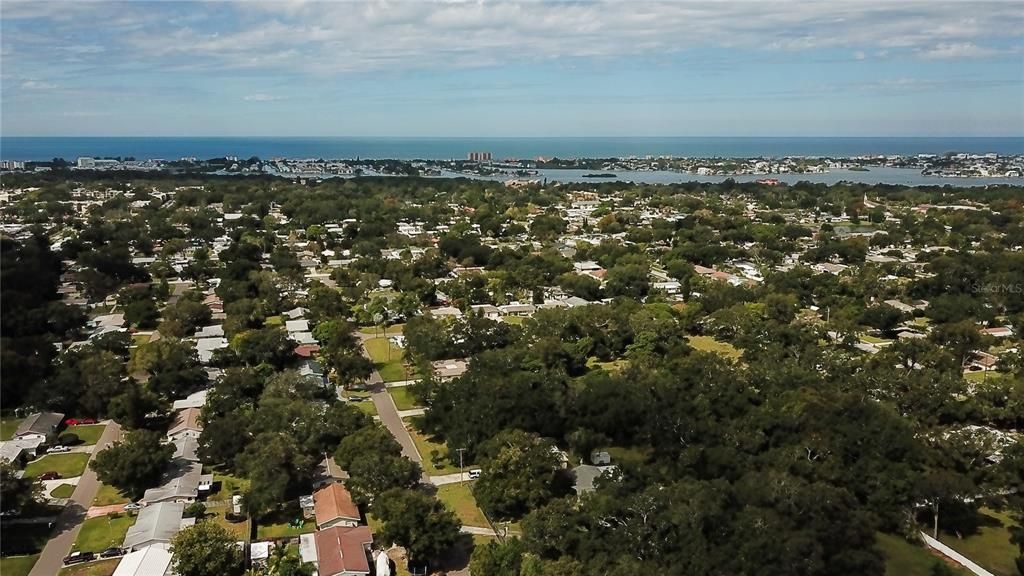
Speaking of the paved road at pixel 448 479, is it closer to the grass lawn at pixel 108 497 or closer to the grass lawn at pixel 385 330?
the grass lawn at pixel 108 497

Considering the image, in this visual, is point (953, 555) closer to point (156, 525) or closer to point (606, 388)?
point (606, 388)

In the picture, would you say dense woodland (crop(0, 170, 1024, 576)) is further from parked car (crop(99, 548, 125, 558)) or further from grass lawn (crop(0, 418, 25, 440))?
parked car (crop(99, 548, 125, 558))

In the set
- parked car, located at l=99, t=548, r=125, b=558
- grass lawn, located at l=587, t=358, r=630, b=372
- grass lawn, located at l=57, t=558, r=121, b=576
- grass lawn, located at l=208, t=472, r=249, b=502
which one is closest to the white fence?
grass lawn, located at l=587, t=358, r=630, b=372

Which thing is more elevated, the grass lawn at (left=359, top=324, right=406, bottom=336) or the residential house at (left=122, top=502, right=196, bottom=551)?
the grass lawn at (left=359, top=324, right=406, bottom=336)

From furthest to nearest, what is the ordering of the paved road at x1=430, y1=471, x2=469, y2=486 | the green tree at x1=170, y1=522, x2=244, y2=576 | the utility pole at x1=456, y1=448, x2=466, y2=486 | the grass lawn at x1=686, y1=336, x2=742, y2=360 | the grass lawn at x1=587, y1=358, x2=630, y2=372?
the grass lawn at x1=686, y1=336, x2=742, y2=360 < the grass lawn at x1=587, y1=358, x2=630, y2=372 < the utility pole at x1=456, y1=448, x2=466, y2=486 < the paved road at x1=430, y1=471, x2=469, y2=486 < the green tree at x1=170, y1=522, x2=244, y2=576

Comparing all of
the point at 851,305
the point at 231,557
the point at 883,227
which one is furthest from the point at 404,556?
the point at 883,227

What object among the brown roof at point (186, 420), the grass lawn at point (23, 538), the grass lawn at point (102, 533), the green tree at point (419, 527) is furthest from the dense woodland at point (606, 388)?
the grass lawn at point (23, 538)

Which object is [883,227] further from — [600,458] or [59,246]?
[59,246]
